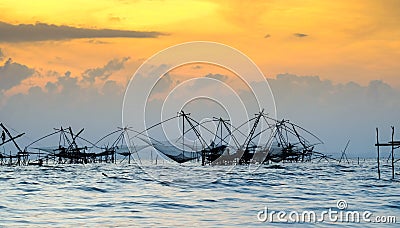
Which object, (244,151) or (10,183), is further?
(244,151)

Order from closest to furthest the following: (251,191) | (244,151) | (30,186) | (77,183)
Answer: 1. (251,191)
2. (30,186)
3. (77,183)
4. (244,151)

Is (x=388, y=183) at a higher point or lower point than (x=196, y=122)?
lower

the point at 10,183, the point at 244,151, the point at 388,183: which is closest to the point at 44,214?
the point at 10,183

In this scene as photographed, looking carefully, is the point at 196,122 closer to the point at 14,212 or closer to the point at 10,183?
the point at 10,183

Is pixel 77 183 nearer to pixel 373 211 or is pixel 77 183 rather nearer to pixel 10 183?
pixel 10 183

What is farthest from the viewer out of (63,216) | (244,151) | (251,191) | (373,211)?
(244,151)

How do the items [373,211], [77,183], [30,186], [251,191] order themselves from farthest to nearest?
[77,183] → [30,186] → [251,191] → [373,211]

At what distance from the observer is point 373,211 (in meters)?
21.8

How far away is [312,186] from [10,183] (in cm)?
1507

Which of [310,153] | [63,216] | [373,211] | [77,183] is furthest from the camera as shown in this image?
[310,153]

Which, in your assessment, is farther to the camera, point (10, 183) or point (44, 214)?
point (10, 183)

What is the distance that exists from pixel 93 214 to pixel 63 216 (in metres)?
0.95

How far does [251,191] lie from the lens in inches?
1152

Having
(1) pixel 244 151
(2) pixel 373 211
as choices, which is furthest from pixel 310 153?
(2) pixel 373 211
